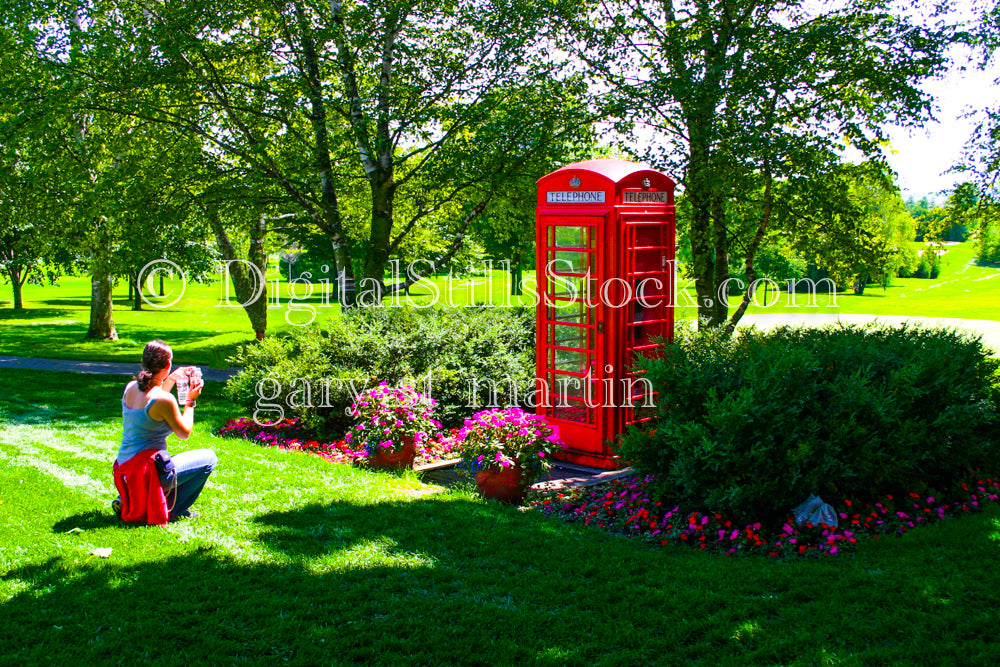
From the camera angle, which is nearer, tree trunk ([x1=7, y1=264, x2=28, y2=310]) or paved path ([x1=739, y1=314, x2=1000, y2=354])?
paved path ([x1=739, y1=314, x2=1000, y2=354])

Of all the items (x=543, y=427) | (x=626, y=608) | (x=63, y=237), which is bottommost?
(x=626, y=608)

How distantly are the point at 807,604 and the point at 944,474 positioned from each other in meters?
3.41

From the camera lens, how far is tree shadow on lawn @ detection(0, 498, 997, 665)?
4.22 metres

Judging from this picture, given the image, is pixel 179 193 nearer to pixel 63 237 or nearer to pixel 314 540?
pixel 63 237

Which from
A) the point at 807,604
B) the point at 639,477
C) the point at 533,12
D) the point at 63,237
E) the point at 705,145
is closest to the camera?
the point at 807,604

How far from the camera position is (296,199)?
49.8 feet

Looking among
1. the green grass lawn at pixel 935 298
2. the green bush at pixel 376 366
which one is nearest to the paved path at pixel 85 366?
the green bush at pixel 376 366

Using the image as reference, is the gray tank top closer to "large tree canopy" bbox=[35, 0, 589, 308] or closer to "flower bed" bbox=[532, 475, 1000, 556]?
"flower bed" bbox=[532, 475, 1000, 556]

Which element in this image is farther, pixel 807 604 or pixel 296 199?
pixel 296 199

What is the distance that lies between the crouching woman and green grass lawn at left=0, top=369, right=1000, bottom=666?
0.71ft

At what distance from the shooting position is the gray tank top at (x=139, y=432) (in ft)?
19.7

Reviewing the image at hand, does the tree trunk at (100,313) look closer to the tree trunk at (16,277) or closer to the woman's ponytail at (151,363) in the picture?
the tree trunk at (16,277)

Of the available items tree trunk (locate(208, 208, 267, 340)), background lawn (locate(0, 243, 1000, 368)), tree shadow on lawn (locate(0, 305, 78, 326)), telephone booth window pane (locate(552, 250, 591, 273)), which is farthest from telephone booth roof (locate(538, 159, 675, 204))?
tree shadow on lawn (locate(0, 305, 78, 326))

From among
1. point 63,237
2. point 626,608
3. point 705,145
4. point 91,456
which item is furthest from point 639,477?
point 63,237
